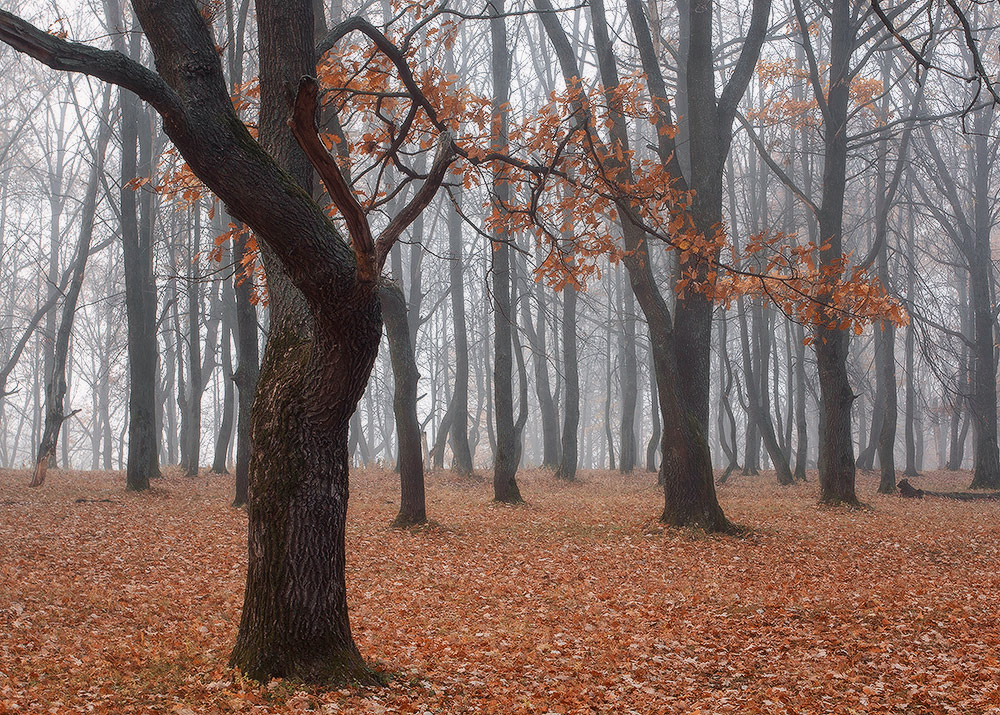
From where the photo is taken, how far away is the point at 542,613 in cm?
672

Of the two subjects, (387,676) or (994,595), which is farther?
(994,595)

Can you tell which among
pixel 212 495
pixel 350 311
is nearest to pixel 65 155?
pixel 212 495

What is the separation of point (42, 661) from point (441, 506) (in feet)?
29.2

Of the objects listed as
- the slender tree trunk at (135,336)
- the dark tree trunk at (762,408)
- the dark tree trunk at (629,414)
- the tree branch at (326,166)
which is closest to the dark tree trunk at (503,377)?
the slender tree trunk at (135,336)

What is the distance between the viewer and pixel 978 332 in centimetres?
1870

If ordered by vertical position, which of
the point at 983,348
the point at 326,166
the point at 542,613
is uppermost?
the point at 983,348


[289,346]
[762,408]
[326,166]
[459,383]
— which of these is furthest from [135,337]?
[762,408]

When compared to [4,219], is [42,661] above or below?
below

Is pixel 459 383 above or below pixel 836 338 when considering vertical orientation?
below

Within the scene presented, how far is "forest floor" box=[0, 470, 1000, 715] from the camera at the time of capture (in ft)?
14.8

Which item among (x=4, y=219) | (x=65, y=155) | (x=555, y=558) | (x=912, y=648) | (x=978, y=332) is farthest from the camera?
(x=65, y=155)

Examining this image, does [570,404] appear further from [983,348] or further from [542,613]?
[542,613]

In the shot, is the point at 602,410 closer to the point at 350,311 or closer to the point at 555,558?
the point at 555,558

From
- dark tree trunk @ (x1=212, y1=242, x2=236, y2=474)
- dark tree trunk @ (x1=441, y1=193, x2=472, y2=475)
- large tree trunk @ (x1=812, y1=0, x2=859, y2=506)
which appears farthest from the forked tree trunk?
dark tree trunk @ (x1=212, y1=242, x2=236, y2=474)
